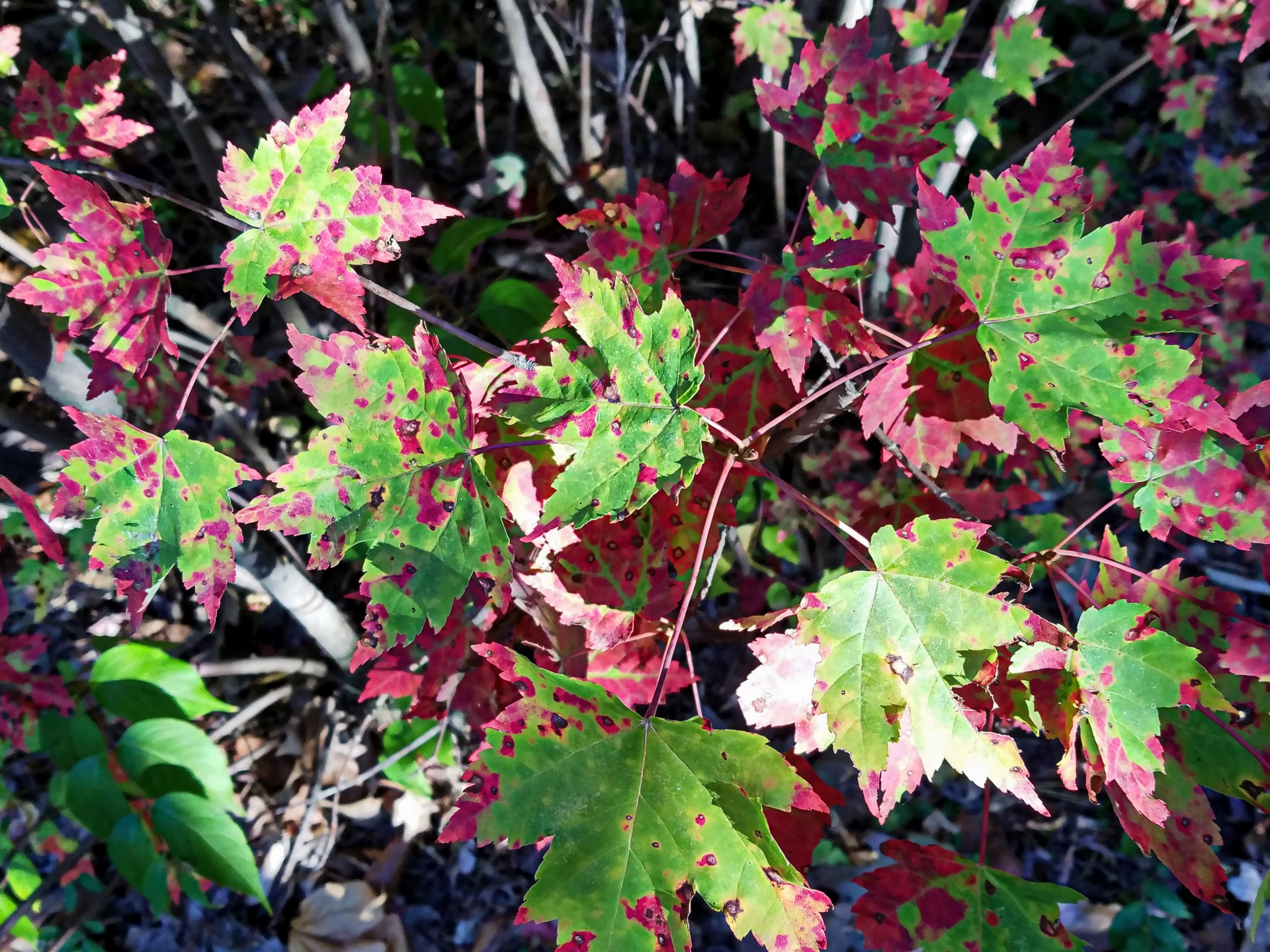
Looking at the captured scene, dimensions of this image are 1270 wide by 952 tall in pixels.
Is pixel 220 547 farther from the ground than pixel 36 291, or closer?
closer

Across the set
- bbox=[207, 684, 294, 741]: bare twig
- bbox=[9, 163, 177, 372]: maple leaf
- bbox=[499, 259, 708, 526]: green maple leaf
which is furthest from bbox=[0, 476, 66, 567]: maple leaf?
bbox=[207, 684, 294, 741]: bare twig

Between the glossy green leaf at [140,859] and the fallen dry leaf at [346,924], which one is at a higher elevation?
the glossy green leaf at [140,859]

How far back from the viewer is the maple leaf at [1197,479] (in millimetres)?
1035

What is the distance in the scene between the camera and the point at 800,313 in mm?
1062

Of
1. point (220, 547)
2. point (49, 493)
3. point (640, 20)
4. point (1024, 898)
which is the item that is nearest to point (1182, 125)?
point (640, 20)

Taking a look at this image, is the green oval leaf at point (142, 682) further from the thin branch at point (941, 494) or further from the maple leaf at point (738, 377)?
the thin branch at point (941, 494)

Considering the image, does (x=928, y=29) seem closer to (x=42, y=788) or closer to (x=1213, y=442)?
(x=1213, y=442)

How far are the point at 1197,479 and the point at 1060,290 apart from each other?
0.36 meters

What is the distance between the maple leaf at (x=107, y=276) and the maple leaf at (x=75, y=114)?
42 cm

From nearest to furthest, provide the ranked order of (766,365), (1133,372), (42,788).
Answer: (1133,372) < (766,365) < (42,788)

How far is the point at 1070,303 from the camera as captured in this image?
964mm

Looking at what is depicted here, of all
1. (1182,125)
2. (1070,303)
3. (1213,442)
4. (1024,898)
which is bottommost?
(1024,898)

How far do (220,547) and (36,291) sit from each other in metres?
0.39

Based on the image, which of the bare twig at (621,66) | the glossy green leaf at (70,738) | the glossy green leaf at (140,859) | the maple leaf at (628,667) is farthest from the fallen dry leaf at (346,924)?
the bare twig at (621,66)
